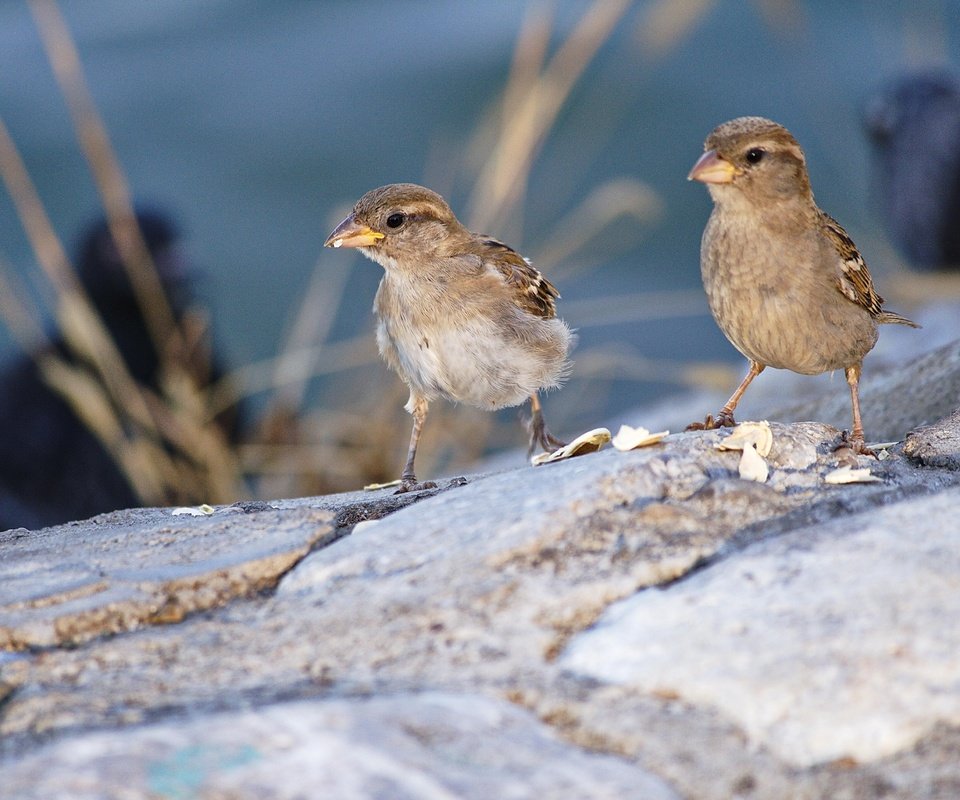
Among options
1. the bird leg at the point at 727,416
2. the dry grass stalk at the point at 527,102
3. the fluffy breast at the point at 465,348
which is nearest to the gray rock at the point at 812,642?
the bird leg at the point at 727,416

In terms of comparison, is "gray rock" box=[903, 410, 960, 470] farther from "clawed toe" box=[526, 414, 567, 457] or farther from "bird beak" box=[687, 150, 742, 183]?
"clawed toe" box=[526, 414, 567, 457]

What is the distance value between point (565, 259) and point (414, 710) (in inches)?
249

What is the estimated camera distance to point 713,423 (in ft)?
12.3

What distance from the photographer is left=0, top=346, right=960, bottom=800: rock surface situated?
1.86 m

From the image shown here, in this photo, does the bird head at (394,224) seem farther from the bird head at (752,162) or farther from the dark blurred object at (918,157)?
the dark blurred object at (918,157)

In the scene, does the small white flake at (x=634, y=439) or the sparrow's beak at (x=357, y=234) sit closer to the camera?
the small white flake at (x=634, y=439)

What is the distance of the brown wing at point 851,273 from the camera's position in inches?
151

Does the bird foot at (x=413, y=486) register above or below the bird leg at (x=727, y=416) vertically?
below

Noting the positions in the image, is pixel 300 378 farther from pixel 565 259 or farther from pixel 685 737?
pixel 685 737

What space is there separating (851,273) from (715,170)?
497 millimetres

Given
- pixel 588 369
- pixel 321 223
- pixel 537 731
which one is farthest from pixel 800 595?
pixel 321 223

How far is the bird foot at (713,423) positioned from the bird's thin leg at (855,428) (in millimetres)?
315

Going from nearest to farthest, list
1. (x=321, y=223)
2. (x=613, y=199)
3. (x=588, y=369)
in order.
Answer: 1. (x=588, y=369)
2. (x=613, y=199)
3. (x=321, y=223)

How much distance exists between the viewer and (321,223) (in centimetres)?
890
